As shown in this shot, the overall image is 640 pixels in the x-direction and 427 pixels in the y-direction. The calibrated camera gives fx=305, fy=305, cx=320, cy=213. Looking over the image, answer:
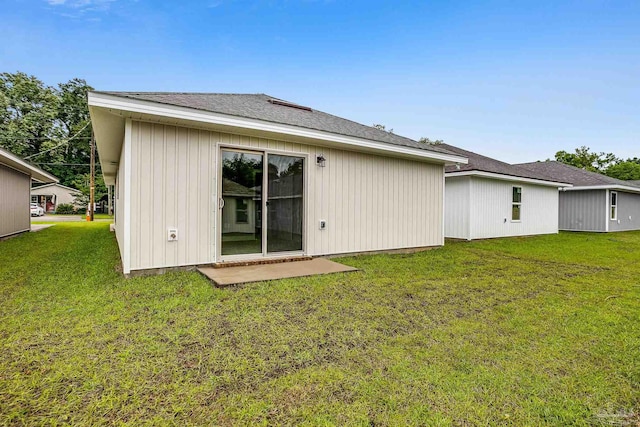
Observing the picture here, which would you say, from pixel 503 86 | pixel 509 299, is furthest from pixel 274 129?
pixel 503 86

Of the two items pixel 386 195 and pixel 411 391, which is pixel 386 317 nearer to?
pixel 411 391

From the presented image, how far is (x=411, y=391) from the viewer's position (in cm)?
181

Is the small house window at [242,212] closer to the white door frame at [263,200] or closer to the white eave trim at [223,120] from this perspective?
the white door frame at [263,200]

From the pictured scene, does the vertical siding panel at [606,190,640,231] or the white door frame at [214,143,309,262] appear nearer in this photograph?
the white door frame at [214,143,309,262]

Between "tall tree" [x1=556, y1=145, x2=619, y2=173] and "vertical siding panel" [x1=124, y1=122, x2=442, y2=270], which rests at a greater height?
"tall tree" [x1=556, y1=145, x2=619, y2=173]

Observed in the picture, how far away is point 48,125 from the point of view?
104ft

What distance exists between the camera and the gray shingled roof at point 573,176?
13914mm

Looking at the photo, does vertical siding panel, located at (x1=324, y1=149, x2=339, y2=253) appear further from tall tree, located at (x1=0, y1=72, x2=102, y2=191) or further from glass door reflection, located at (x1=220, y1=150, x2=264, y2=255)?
tall tree, located at (x1=0, y1=72, x2=102, y2=191)

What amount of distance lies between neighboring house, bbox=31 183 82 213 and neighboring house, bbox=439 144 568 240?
118ft

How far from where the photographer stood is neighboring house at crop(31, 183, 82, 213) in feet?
102

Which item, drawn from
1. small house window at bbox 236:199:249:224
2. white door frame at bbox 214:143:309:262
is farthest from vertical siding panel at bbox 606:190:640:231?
small house window at bbox 236:199:249:224

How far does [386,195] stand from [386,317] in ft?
13.4

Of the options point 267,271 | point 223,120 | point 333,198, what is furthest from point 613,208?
point 223,120

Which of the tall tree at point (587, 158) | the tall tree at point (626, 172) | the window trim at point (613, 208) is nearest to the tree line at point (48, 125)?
the window trim at point (613, 208)
